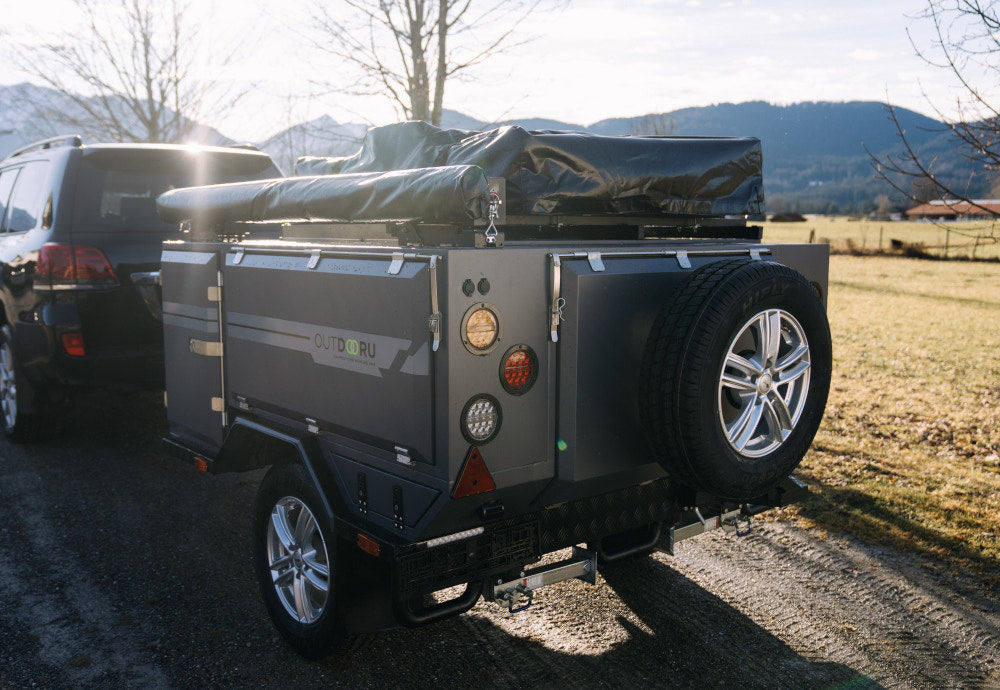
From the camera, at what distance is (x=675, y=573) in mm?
4418

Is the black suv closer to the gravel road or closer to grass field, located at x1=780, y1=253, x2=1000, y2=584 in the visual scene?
the gravel road

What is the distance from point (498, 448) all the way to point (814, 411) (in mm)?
1471

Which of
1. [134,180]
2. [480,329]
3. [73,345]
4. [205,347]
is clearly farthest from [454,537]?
[134,180]

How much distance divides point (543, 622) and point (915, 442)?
4651 mm

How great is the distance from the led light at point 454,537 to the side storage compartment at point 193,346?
182cm

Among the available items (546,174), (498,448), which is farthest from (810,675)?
(546,174)

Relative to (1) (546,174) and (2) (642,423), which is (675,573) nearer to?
(2) (642,423)

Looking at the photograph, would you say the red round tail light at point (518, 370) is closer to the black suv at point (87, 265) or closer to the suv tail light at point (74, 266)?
the black suv at point (87, 265)

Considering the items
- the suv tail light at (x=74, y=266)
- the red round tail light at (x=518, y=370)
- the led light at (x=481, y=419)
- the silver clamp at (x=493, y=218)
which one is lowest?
the led light at (x=481, y=419)

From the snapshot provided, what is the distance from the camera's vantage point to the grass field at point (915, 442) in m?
5.07

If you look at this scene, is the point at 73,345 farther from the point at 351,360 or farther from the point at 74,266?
the point at 351,360

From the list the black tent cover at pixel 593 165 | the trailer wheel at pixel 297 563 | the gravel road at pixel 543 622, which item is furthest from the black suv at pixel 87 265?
the trailer wheel at pixel 297 563

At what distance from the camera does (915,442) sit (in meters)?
7.00

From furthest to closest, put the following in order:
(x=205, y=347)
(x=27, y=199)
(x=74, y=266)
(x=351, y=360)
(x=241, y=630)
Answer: (x=27, y=199) → (x=74, y=266) → (x=205, y=347) → (x=241, y=630) → (x=351, y=360)
